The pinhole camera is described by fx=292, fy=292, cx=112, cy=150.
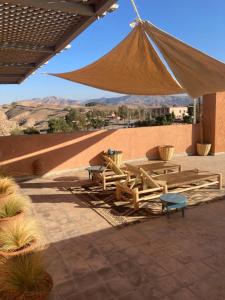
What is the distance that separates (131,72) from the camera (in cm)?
834

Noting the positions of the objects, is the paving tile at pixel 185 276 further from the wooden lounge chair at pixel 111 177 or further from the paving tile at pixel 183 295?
the wooden lounge chair at pixel 111 177

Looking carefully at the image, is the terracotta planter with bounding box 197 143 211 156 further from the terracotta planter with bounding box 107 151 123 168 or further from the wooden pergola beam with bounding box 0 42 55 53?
the wooden pergola beam with bounding box 0 42 55 53

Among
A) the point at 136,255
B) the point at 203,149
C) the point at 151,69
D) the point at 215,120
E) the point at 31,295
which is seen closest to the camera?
the point at 31,295

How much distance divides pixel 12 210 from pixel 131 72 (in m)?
5.20

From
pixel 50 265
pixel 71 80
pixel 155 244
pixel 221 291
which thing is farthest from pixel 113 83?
pixel 221 291

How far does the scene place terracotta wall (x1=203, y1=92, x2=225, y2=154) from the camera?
13320 millimetres

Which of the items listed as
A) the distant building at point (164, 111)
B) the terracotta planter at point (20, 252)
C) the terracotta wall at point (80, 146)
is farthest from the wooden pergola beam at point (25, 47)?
the distant building at point (164, 111)

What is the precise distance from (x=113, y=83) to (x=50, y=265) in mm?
6171

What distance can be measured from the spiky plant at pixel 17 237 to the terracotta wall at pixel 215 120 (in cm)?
1109

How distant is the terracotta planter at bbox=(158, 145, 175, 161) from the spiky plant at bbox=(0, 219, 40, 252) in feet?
29.5

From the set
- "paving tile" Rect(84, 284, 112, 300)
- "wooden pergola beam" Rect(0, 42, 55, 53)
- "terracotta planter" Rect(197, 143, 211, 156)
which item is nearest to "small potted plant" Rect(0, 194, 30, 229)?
"paving tile" Rect(84, 284, 112, 300)

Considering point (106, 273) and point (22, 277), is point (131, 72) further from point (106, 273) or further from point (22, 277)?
point (22, 277)

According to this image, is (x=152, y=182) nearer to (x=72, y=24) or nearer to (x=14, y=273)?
(x=72, y=24)

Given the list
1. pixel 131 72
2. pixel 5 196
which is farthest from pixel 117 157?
pixel 5 196
